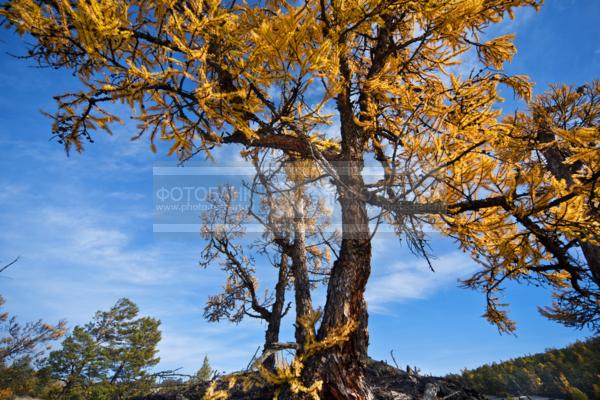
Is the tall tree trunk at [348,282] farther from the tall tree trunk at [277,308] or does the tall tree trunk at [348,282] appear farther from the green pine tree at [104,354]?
the green pine tree at [104,354]

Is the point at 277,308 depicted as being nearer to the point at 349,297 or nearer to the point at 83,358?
the point at 349,297

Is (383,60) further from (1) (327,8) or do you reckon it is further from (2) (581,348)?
(2) (581,348)

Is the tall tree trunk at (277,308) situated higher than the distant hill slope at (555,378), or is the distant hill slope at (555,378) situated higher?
the tall tree trunk at (277,308)

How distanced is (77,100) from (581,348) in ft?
60.0

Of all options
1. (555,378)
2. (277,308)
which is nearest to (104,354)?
(277,308)

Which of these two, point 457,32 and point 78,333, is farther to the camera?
point 78,333

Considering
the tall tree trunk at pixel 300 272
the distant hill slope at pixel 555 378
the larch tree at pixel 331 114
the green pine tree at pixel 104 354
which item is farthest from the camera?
the green pine tree at pixel 104 354

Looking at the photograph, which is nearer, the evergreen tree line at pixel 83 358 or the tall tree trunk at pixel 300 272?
the tall tree trunk at pixel 300 272

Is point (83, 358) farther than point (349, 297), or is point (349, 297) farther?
point (83, 358)

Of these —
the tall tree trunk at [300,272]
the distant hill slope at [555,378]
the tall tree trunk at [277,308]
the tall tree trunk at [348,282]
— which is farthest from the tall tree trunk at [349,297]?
the distant hill slope at [555,378]

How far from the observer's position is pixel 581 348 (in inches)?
490

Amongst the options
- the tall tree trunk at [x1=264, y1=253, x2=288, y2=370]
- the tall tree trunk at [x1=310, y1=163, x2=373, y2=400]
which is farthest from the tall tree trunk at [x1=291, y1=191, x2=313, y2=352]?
the tall tree trunk at [x1=310, y1=163, x2=373, y2=400]

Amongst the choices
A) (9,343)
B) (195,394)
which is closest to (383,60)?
(195,394)

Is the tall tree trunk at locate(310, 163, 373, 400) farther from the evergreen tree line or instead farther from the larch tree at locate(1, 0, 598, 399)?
the evergreen tree line
